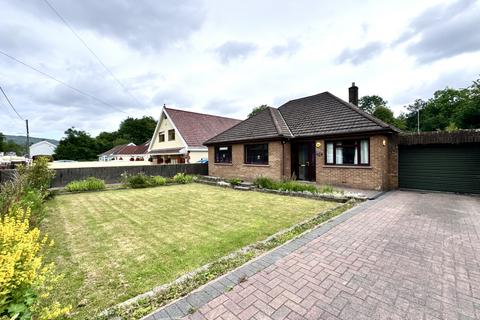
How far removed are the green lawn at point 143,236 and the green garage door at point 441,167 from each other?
5619mm

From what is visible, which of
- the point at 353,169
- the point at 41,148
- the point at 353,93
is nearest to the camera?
the point at 353,169

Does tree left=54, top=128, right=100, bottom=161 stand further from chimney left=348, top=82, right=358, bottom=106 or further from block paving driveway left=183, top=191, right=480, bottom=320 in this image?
block paving driveway left=183, top=191, right=480, bottom=320

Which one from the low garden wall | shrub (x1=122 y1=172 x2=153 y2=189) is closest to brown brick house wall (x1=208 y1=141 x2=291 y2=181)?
the low garden wall

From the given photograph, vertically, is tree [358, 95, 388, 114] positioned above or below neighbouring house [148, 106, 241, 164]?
above

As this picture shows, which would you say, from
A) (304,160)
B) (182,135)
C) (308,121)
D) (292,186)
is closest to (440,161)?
(304,160)

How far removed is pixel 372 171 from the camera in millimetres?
9680

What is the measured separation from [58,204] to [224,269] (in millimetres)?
8687

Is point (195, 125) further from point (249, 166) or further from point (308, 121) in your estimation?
point (308, 121)

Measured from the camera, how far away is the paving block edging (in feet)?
7.70

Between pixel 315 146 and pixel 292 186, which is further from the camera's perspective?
pixel 315 146

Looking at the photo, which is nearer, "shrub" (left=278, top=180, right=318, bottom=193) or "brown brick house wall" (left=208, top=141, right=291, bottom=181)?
"shrub" (left=278, top=180, right=318, bottom=193)

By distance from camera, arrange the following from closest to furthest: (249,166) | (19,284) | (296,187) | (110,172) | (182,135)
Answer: (19,284) → (296,187) → (249,166) → (110,172) → (182,135)

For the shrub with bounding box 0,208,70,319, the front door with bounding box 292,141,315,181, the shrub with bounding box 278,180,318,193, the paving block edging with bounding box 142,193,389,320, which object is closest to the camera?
the shrub with bounding box 0,208,70,319

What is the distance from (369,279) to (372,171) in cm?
807
